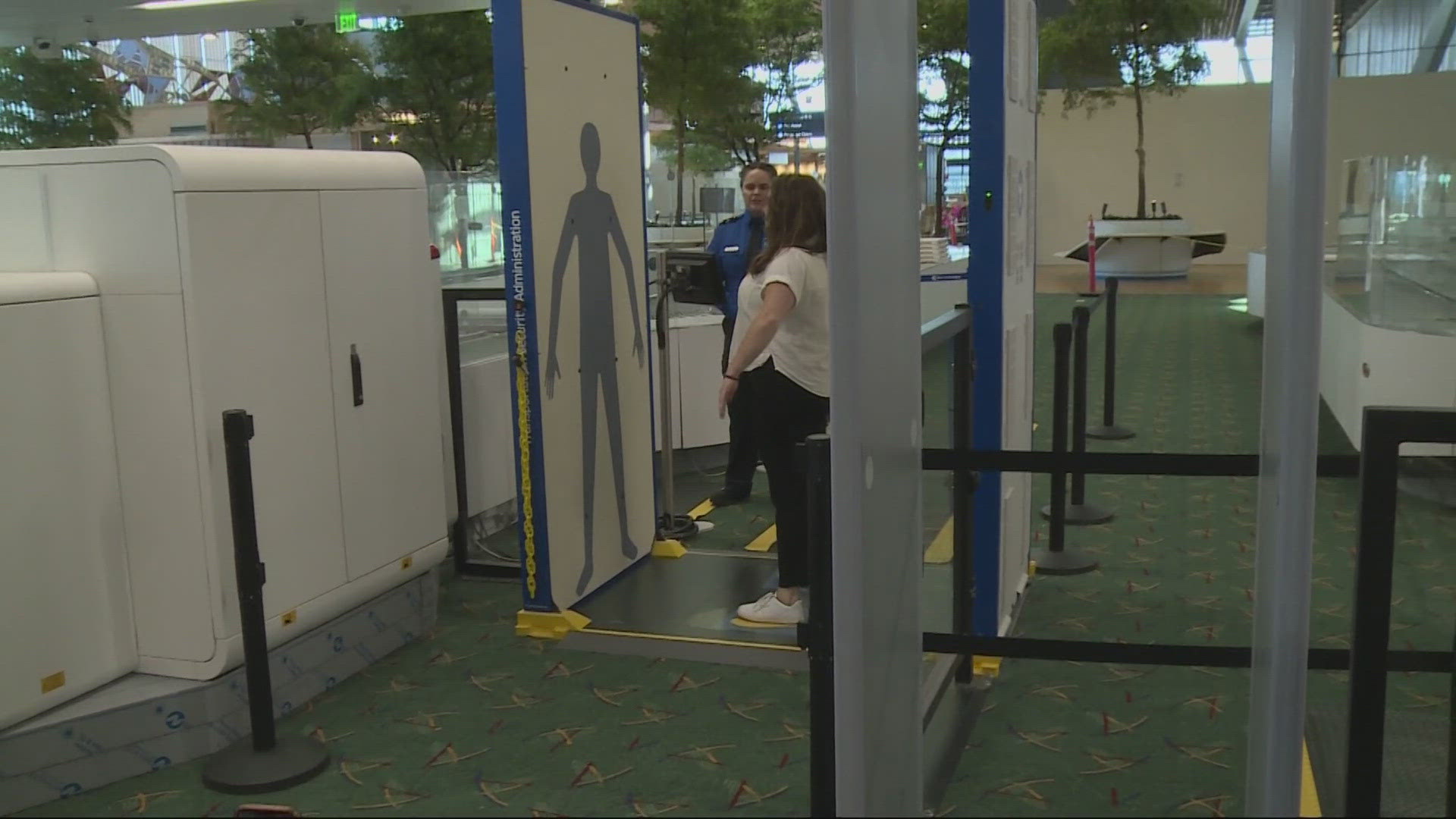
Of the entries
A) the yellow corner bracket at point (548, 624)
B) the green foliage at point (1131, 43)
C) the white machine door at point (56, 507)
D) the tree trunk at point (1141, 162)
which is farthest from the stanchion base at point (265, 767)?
the tree trunk at point (1141, 162)

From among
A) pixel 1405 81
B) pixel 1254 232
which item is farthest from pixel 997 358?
pixel 1254 232

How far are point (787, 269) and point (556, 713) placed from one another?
1.45 metres

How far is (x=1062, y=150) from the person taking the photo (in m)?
22.2

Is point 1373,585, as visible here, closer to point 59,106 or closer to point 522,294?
point 522,294

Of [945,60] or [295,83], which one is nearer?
[295,83]

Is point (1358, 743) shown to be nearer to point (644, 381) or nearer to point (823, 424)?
point (823, 424)

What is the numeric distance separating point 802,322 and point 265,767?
1969mm

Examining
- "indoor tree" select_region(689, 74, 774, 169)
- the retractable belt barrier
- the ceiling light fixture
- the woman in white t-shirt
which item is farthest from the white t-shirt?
the ceiling light fixture

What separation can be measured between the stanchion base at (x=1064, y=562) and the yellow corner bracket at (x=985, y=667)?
106cm

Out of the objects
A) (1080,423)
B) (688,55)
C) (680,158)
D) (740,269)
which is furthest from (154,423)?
(688,55)

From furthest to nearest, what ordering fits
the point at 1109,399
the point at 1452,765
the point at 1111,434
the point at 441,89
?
1. the point at 441,89
2. the point at 1109,399
3. the point at 1111,434
4. the point at 1452,765

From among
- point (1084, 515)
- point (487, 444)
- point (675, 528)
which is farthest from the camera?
point (1084, 515)

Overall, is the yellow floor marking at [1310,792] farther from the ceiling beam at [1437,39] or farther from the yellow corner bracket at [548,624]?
the ceiling beam at [1437,39]

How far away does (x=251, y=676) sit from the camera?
3035 millimetres
